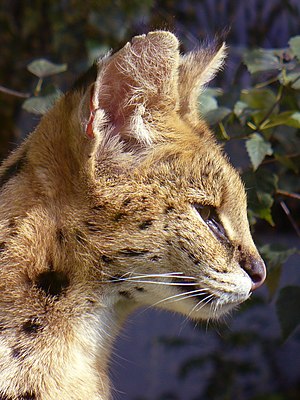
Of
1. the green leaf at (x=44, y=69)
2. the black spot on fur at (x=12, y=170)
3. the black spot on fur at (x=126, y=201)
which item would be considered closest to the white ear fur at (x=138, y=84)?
the black spot on fur at (x=126, y=201)

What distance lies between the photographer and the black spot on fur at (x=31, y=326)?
2.09 metres

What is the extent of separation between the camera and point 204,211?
Answer: 2238mm

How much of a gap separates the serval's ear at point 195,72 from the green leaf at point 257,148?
0.20 m

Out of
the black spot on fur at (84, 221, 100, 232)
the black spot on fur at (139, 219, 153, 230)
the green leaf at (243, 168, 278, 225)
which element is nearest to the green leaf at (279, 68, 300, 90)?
the green leaf at (243, 168, 278, 225)

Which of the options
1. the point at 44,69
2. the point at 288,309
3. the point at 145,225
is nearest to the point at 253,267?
the point at 145,225

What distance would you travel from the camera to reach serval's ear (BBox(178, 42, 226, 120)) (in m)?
2.44

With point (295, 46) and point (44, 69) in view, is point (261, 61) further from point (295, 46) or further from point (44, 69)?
point (44, 69)

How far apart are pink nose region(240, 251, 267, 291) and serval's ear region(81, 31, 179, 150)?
Result: 425 millimetres

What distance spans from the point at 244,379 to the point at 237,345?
0.51m

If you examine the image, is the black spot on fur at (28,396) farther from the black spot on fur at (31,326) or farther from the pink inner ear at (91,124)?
the pink inner ear at (91,124)

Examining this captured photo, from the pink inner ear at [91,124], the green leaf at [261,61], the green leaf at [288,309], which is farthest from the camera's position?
the green leaf at [261,61]

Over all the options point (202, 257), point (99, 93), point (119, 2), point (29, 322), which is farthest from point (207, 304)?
point (119, 2)

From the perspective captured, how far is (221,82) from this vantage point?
14.1 feet

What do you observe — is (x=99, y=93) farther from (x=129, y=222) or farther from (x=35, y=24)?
(x=35, y=24)
